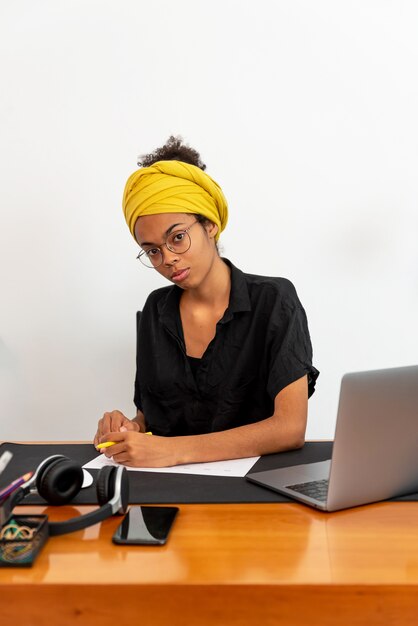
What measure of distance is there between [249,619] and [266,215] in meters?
2.08

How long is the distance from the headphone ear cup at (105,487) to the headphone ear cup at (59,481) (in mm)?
73

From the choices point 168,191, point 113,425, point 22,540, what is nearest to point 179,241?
point 168,191

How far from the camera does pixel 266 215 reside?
2.85 meters

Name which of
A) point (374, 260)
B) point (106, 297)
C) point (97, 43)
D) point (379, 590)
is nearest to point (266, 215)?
point (374, 260)

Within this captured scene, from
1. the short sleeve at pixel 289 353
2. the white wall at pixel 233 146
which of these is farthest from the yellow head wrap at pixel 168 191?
the white wall at pixel 233 146

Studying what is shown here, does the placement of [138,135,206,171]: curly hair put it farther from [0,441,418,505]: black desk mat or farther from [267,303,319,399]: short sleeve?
[0,441,418,505]: black desk mat

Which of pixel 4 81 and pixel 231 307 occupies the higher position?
pixel 4 81

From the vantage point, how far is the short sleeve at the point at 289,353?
1729mm

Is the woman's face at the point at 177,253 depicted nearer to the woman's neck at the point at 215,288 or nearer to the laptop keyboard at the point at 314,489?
the woman's neck at the point at 215,288

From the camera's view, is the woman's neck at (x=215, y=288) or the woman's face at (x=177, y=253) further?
the woman's neck at (x=215, y=288)

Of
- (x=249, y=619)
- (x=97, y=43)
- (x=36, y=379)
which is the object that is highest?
(x=97, y=43)

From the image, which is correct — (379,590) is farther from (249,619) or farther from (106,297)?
(106,297)

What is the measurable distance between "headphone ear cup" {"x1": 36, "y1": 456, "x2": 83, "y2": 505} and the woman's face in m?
0.67

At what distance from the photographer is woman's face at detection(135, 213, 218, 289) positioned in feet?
5.79
